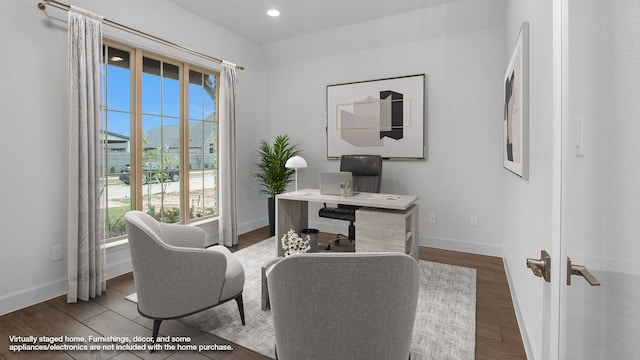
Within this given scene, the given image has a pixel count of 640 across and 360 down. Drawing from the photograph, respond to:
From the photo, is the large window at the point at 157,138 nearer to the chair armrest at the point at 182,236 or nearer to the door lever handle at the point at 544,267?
the chair armrest at the point at 182,236

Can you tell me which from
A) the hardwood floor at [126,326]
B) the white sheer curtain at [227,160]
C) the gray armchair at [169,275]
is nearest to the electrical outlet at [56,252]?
the hardwood floor at [126,326]

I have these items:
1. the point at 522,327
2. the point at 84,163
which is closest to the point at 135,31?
the point at 84,163

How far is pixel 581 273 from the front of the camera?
708 mm

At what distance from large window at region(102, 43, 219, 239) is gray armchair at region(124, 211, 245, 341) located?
1.45 metres

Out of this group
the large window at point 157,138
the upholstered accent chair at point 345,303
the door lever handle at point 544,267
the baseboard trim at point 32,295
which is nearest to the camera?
the door lever handle at point 544,267

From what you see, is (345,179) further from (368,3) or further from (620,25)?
(620,25)

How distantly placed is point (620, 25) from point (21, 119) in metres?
3.52

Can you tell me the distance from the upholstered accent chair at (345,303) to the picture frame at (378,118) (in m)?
3.09

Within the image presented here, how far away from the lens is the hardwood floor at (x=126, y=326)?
6.01 ft

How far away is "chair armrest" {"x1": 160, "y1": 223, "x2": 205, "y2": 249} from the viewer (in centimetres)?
233

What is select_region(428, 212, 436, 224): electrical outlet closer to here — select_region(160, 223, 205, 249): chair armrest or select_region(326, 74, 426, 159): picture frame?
select_region(326, 74, 426, 159): picture frame

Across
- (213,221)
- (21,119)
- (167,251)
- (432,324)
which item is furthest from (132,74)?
(432,324)

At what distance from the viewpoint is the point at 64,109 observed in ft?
8.50

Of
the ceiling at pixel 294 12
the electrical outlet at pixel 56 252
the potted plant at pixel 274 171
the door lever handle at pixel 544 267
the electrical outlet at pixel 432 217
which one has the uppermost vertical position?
the ceiling at pixel 294 12
